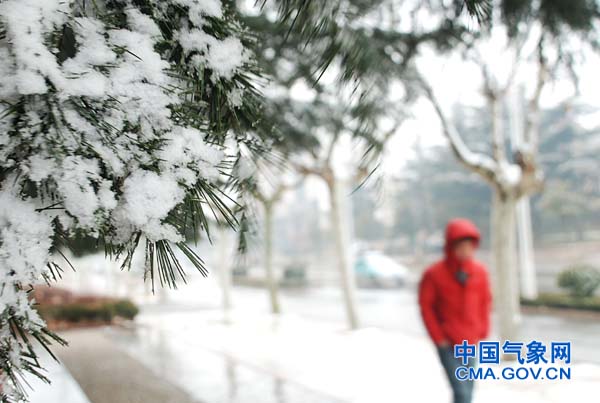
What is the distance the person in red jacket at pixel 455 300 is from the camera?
3.29 m

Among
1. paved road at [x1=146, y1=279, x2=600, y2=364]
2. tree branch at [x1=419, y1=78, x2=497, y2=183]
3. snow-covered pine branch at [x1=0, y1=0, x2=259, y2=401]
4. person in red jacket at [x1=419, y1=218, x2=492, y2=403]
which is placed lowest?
paved road at [x1=146, y1=279, x2=600, y2=364]

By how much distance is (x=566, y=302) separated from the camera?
12344 mm

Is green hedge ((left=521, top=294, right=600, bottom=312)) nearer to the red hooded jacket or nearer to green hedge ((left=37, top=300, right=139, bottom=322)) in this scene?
green hedge ((left=37, top=300, right=139, bottom=322))

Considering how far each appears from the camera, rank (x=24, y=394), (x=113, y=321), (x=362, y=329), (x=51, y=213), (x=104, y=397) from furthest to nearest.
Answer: (x=113, y=321) < (x=362, y=329) < (x=104, y=397) < (x=24, y=394) < (x=51, y=213)

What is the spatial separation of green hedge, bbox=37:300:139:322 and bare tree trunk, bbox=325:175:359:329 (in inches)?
197

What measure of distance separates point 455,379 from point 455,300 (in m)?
0.50

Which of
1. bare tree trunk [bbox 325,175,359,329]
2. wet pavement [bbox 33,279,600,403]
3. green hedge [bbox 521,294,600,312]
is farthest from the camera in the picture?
green hedge [bbox 521,294,600,312]

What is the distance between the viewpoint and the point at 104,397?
15.3ft

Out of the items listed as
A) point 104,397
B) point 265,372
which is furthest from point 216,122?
point 265,372

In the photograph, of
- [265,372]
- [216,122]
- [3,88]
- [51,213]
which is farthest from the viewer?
[265,372]

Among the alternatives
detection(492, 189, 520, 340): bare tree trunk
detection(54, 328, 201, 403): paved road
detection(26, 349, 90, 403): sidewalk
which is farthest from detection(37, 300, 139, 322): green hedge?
detection(492, 189, 520, 340): bare tree trunk

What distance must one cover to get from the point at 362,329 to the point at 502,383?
412 cm

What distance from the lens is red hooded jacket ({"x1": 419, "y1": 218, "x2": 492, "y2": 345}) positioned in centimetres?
330

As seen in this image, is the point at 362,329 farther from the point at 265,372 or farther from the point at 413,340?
the point at 265,372
